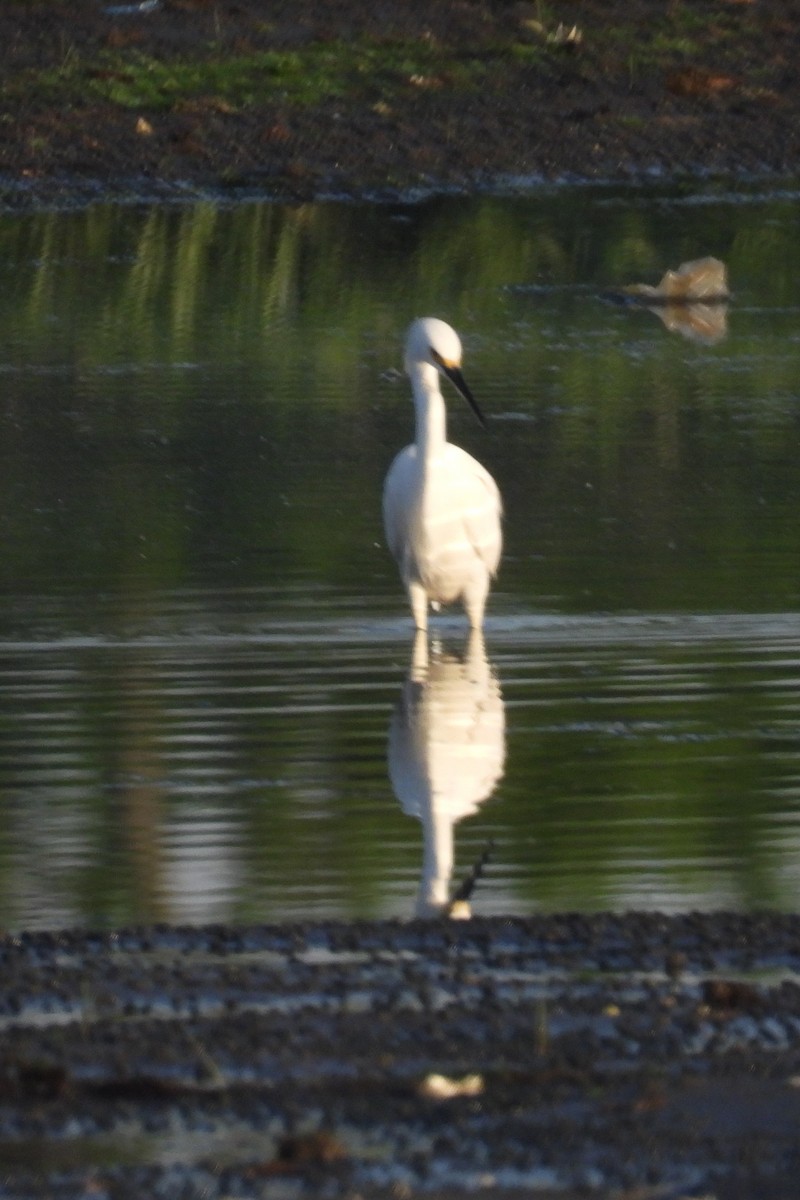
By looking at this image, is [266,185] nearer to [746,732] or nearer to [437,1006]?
[746,732]

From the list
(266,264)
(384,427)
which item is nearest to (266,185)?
(266,264)

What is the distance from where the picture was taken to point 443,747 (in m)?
8.93

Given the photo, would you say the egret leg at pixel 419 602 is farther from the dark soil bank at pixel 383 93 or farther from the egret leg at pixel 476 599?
the dark soil bank at pixel 383 93

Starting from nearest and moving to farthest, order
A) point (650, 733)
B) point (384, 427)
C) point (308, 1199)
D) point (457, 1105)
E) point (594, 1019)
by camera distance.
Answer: point (308, 1199) < point (457, 1105) < point (594, 1019) < point (650, 733) < point (384, 427)

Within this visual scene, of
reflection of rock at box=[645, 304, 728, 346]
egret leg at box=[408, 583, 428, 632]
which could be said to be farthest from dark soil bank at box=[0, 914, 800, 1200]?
reflection of rock at box=[645, 304, 728, 346]

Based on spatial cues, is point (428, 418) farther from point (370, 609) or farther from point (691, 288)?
point (691, 288)

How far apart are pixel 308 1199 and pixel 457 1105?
520 mm

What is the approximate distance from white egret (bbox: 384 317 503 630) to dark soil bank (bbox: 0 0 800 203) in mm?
16649

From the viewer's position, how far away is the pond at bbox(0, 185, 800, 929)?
754cm

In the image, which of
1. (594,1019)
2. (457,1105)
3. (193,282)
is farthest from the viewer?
(193,282)

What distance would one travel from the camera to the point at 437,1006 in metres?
5.92

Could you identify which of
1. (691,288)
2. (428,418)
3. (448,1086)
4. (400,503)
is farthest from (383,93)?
(448,1086)

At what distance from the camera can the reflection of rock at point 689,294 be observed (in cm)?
2112

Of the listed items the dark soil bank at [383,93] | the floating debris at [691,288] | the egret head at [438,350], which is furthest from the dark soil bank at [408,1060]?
the dark soil bank at [383,93]
